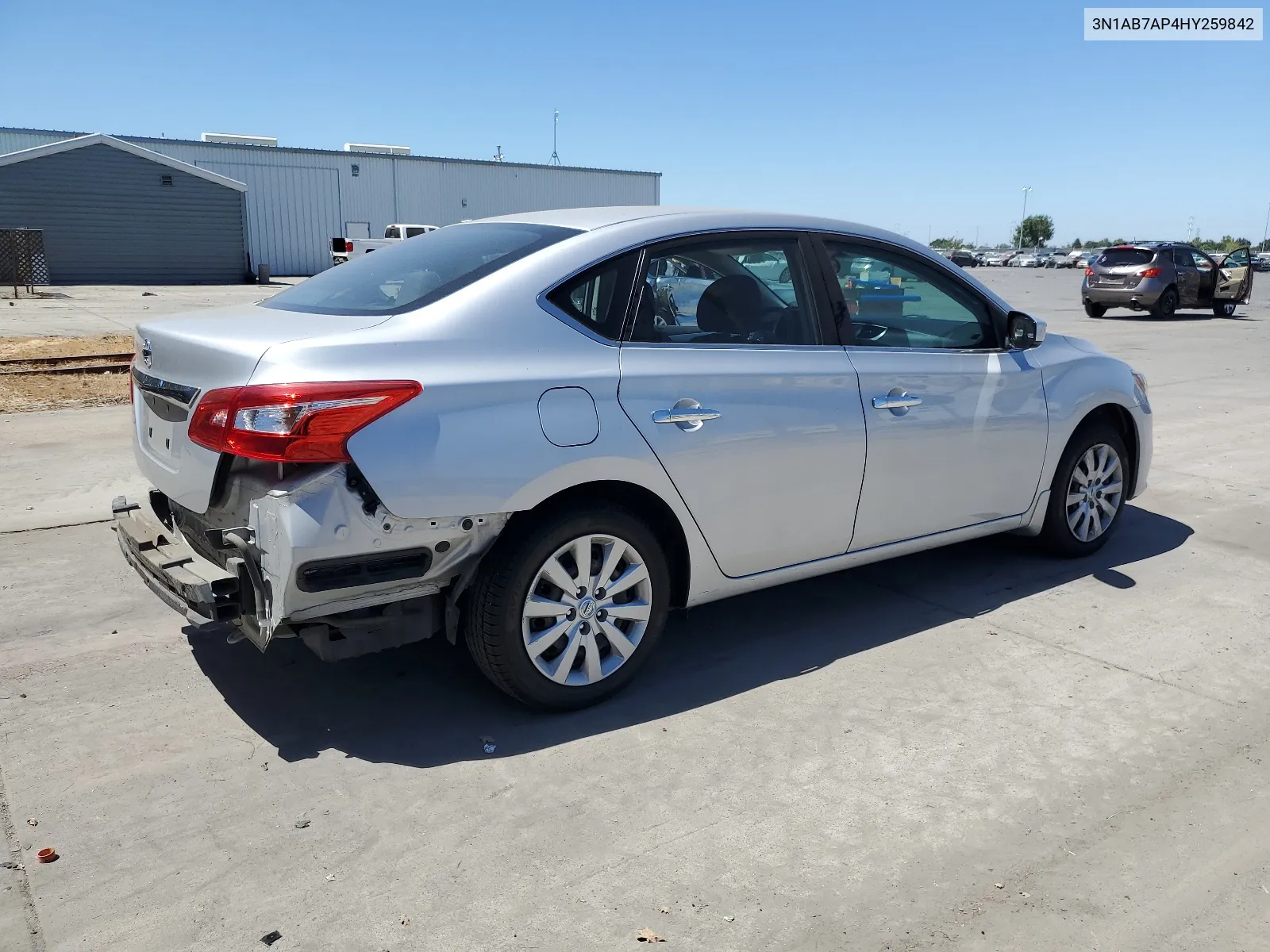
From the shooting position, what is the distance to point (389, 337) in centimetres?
336

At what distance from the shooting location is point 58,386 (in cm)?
1066

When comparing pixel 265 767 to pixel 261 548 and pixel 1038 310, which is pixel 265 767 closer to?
pixel 261 548

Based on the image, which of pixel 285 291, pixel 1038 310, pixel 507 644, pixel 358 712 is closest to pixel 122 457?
pixel 285 291

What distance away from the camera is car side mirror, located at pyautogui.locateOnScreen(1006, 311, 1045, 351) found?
16.3 feet

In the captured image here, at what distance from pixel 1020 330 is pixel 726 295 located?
1.65m

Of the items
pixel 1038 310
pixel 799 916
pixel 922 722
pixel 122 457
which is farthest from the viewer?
pixel 1038 310

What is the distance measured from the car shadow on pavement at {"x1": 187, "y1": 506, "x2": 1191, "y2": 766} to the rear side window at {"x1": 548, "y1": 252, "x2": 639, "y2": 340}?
4.31ft

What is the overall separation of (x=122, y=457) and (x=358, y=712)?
15.4 ft

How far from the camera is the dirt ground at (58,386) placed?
970cm

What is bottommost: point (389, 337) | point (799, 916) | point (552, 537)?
point (799, 916)

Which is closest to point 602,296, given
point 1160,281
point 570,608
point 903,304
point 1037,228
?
point 570,608

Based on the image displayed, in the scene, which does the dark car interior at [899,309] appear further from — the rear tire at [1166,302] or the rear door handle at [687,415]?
the rear tire at [1166,302]

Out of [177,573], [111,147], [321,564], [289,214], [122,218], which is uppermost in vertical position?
[111,147]

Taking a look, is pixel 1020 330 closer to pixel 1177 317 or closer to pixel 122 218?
pixel 1177 317
